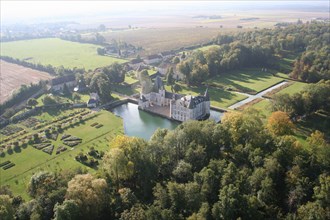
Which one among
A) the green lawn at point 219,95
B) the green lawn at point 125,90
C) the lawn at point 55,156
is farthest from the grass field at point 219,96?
the lawn at point 55,156

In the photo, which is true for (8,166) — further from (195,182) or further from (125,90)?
(125,90)

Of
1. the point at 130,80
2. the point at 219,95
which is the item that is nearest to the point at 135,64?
the point at 130,80

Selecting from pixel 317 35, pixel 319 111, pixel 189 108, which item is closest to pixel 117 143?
pixel 189 108

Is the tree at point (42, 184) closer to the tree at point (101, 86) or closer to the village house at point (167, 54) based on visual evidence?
the tree at point (101, 86)

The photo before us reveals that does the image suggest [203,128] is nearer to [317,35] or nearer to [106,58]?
[106,58]

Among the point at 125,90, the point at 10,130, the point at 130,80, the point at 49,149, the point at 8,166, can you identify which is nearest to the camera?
the point at 8,166

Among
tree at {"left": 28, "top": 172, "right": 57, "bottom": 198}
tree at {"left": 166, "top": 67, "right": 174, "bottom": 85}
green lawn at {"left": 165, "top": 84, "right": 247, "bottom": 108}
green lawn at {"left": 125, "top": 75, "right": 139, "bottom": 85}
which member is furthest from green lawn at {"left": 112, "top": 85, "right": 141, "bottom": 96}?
tree at {"left": 28, "top": 172, "right": 57, "bottom": 198}
